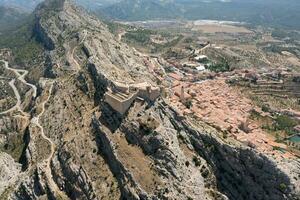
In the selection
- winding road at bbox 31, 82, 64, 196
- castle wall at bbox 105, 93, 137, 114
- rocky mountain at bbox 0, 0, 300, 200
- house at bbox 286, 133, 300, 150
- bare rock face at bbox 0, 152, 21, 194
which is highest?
castle wall at bbox 105, 93, 137, 114

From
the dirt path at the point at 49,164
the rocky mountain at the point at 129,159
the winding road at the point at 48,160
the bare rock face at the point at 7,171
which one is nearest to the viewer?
the rocky mountain at the point at 129,159

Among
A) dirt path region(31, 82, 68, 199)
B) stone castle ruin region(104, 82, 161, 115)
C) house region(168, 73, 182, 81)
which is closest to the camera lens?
stone castle ruin region(104, 82, 161, 115)

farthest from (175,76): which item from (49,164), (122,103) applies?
(122,103)

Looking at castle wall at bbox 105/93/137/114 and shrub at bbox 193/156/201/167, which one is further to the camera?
castle wall at bbox 105/93/137/114

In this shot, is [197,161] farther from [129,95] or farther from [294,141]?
[294,141]

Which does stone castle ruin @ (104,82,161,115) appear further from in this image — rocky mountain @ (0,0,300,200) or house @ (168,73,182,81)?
house @ (168,73,182,81)

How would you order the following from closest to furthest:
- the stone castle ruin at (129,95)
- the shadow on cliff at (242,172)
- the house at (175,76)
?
the shadow on cliff at (242,172)
the stone castle ruin at (129,95)
the house at (175,76)

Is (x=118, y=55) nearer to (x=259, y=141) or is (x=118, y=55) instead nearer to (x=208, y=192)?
(x=259, y=141)

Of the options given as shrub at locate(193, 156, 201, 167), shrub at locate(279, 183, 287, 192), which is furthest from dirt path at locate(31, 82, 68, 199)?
shrub at locate(279, 183, 287, 192)

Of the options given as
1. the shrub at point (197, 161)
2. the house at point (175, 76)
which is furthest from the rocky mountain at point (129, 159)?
the house at point (175, 76)

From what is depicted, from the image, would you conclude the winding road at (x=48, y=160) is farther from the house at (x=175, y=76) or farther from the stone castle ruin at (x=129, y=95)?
the house at (x=175, y=76)
